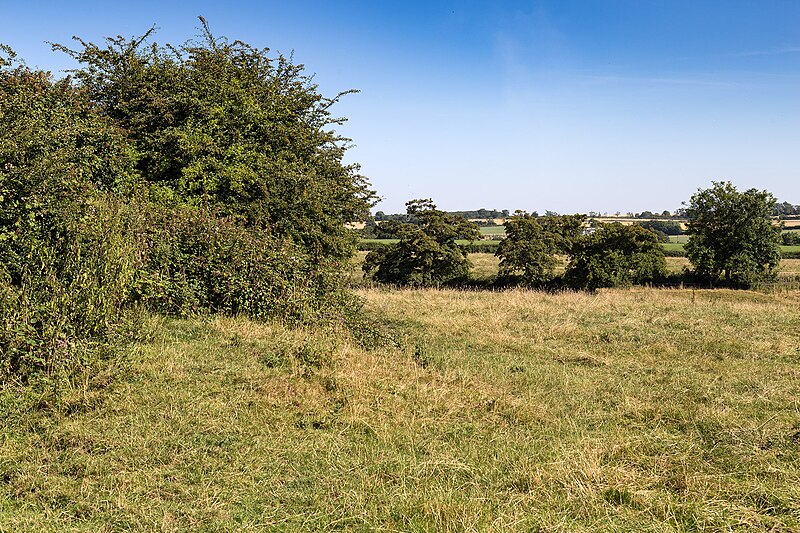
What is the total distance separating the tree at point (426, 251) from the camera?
31.6 meters

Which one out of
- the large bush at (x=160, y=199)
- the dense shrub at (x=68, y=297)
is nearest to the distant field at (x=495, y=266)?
the large bush at (x=160, y=199)

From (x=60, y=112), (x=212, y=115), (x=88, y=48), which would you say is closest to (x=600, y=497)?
(x=60, y=112)

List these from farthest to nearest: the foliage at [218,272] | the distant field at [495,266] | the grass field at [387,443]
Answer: the distant field at [495,266], the foliage at [218,272], the grass field at [387,443]

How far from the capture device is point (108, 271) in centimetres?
698

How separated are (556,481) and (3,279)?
6522 mm

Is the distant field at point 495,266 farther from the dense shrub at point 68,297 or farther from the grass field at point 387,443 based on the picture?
the dense shrub at point 68,297

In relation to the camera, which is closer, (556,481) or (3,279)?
(556,481)

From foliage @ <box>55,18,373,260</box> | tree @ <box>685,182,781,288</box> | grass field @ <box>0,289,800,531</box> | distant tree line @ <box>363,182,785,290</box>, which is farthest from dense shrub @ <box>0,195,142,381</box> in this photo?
tree @ <box>685,182,781,288</box>

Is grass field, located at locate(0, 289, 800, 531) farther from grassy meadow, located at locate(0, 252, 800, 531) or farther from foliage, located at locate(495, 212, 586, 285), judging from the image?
foliage, located at locate(495, 212, 586, 285)

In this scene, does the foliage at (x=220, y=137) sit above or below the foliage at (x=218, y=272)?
above

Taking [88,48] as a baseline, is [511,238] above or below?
below

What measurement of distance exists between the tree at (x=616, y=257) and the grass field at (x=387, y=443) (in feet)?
70.7

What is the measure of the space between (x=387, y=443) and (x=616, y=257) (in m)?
28.2

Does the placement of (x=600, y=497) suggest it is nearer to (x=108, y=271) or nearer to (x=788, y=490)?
(x=788, y=490)
